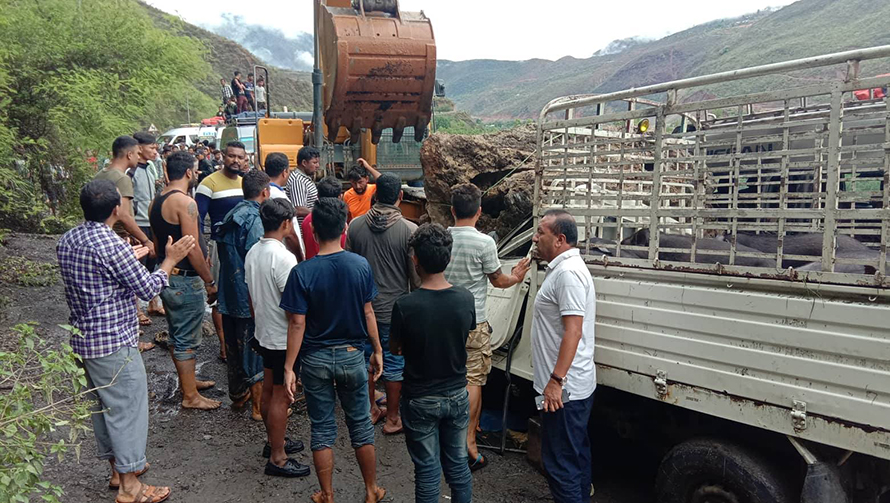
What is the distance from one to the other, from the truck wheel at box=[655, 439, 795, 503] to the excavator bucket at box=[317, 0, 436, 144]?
14.5 feet

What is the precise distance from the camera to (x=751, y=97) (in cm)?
277

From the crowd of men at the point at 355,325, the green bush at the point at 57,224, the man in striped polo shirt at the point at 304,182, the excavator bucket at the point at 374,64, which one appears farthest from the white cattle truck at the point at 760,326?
the green bush at the point at 57,224

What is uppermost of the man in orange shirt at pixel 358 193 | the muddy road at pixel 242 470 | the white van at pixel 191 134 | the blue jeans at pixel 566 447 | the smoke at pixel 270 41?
the smoke at pixel 270 41

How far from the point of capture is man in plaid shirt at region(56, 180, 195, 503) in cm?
309

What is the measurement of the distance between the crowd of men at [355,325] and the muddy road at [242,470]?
0.15 meters

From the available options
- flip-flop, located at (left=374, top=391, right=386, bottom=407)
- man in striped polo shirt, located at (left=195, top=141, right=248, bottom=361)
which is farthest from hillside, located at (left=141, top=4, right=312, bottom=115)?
flip-flop, located at (left=374, top=391, right=386, bottom=407)

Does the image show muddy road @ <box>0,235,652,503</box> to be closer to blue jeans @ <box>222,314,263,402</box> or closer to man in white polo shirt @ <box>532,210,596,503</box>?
blue jeans @ <box>222,314,263,402</box>

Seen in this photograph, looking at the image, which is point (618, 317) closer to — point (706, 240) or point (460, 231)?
point (706, 240)

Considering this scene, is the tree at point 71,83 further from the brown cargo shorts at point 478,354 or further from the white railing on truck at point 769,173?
the white railing on truck at point 769,173

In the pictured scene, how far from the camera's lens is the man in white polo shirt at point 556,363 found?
121 inches

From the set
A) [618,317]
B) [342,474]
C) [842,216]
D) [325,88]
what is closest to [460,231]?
[618,317]

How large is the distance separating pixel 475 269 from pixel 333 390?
115cm

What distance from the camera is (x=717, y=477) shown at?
9.52 ft

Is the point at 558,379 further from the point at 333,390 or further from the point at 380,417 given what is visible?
the point at 380,417
